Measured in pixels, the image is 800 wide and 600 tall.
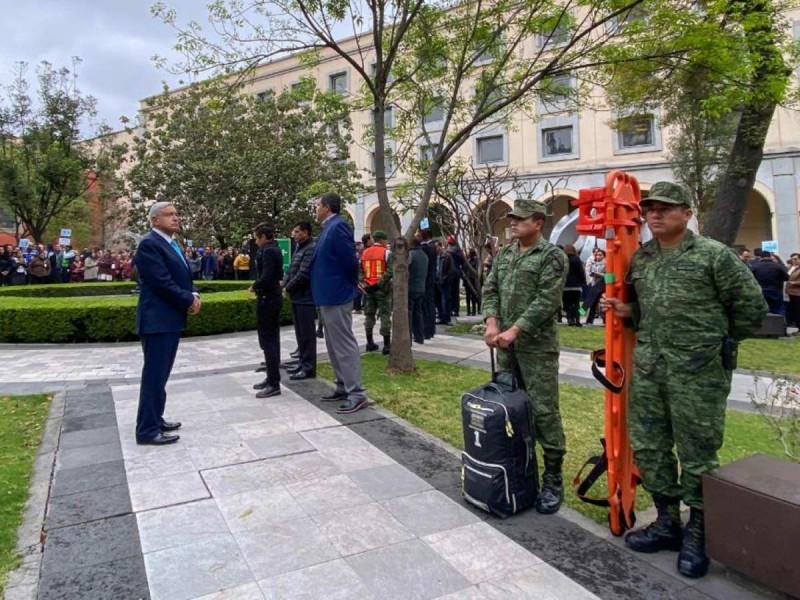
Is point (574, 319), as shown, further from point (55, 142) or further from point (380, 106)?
point (55, 142)

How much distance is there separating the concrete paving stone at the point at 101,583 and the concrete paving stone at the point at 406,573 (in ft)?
3.28

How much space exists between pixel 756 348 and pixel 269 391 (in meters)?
8.22

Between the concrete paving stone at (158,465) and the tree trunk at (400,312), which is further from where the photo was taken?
the tree trunk at (400,312)

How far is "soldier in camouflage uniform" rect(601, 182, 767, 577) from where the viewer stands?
2.58 metres

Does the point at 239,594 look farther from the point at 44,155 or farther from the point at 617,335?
the point at 44,155

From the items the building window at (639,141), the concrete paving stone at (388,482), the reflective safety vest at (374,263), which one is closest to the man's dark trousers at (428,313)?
the reflective safety vest at (374,263)

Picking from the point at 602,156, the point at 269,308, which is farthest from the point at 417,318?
the point at 602,156

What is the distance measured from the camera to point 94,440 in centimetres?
459

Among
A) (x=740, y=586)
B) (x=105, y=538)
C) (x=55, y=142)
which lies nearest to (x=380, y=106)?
(x=105, y=538)

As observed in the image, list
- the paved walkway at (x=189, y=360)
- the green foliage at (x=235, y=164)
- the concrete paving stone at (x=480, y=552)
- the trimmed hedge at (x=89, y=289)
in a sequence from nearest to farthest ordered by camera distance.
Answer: the concrete paving stone at (x=480, y=552)
the paved walkway at (x=189, y=360)
the trimmed hedge at (x=89, y=289)
the green foliage at (x=235, y=164)

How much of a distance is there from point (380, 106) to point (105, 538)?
5854 millimetres

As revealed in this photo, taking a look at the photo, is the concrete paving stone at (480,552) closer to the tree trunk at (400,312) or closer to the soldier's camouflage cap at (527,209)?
the soldier's camouflage cap at (527,209)

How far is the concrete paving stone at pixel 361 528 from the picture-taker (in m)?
2.87

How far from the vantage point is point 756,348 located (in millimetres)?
9195
